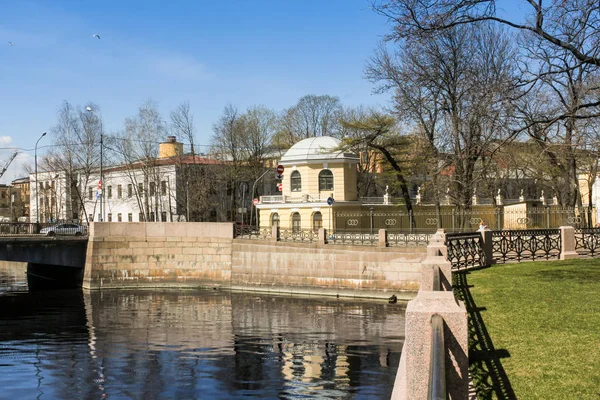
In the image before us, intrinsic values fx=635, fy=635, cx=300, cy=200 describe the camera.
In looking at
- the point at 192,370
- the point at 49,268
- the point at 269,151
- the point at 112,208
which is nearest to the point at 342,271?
the point at 192,370

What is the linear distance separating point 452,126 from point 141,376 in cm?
2491

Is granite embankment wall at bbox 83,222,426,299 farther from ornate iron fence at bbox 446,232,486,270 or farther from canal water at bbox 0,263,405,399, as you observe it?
ornate iron fence at bbox 446,232,486,270

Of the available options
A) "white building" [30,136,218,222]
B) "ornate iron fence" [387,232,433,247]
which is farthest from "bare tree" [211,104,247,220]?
"ornate iron fence" [387,232,433,247]

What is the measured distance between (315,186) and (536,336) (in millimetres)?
39620

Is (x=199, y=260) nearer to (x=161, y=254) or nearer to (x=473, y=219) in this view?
(x=161, y=254)

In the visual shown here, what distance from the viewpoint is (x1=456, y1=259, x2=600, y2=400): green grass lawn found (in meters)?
7.47

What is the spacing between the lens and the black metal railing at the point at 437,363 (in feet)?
10.6

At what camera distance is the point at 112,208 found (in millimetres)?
67125

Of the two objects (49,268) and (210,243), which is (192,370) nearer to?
(210,243)

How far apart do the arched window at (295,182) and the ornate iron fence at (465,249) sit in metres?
26.6

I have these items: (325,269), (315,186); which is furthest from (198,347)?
(315,186)

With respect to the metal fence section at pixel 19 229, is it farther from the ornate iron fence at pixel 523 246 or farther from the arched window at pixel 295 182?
the ornate iron fence at pixel 523 246

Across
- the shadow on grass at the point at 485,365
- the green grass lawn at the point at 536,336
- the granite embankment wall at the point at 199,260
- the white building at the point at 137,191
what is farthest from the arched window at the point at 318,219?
the shadow on grass at the point at 485,365

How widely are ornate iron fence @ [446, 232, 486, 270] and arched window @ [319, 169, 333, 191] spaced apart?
2531cm
